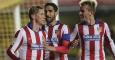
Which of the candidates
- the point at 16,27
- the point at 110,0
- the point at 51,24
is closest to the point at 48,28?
the point at 51,24

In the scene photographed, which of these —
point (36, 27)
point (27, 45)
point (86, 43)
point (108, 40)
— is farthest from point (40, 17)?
point (108, 40)

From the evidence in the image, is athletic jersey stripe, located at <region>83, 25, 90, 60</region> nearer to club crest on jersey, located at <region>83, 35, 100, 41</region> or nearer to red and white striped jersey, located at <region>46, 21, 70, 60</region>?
club crest on jersey, located at <region>83, 35, 100, 41</region>

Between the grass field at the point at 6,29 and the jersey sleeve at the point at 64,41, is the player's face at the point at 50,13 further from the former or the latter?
the grass field at the point at 6,29

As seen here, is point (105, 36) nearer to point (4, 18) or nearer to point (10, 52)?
point (10, 52)

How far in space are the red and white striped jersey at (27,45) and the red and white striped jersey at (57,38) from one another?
22.7 inches

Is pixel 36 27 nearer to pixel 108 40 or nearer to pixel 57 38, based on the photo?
pixel 57 38

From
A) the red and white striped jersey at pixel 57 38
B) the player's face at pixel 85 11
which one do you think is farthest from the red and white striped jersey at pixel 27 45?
the player's face at pixel 85 11

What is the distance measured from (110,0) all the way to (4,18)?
31.4ft

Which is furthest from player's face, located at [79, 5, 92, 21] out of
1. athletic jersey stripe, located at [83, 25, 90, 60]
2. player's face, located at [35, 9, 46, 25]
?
player's face, located at [35, 9, 46, 25]

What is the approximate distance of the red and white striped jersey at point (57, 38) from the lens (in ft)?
29.9

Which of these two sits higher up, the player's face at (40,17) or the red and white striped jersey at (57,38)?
the player's face at (40,17)

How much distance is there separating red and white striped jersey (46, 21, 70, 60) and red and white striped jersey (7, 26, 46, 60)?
58 cm

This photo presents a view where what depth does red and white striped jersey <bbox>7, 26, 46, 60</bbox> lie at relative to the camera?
8.46 meters

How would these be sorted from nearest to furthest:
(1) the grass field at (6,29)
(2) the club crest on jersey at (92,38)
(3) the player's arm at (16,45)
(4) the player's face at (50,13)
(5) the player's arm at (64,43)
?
(3) the player's arm at (16,45) < (5) the player's arm at (64,43) < (4) the player's face at (50,13) < (2) the club crest on jersey at (92,38) < (1) the grass field at (6,29)
